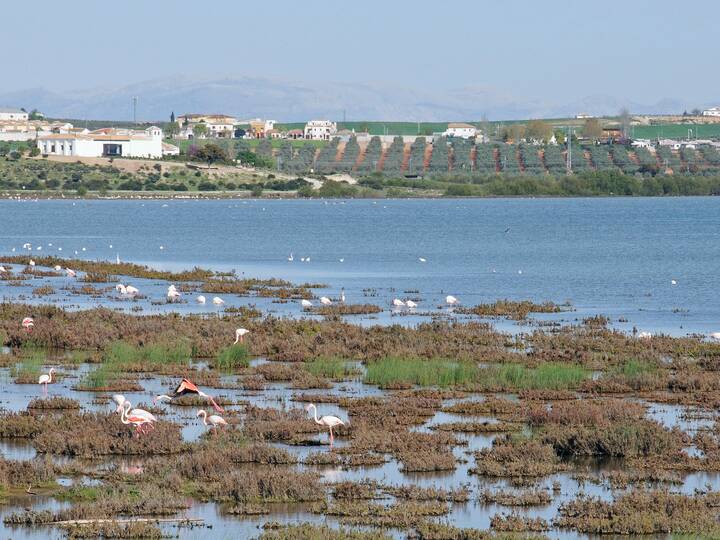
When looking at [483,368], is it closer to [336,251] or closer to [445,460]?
[445,460]

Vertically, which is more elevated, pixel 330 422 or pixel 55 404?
pixel 330 422

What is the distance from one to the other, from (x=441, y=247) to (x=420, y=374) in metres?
62.7

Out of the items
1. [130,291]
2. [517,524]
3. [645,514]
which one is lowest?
[130,291]

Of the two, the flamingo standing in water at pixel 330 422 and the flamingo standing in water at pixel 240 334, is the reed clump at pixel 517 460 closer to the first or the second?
the flamingo standing in water at pixel 330 422

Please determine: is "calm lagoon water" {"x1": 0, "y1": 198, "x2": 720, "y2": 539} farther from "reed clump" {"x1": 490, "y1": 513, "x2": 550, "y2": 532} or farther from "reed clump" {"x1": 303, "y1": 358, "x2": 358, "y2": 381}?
"reed clump" {"x1": 303, "y1": 358, "x2": 358, "y2": 381}

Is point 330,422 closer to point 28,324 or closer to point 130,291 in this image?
point 28,324

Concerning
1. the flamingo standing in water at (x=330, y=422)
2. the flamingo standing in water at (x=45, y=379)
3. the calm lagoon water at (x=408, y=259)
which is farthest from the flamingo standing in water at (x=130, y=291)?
the flamingo standing in water at (x=330, y=422)

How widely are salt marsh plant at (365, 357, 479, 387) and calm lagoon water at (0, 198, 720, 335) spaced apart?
12305 millimetres

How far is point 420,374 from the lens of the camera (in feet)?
91.9

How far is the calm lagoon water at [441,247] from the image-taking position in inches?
2077

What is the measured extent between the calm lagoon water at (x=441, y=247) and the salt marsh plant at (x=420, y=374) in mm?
12305

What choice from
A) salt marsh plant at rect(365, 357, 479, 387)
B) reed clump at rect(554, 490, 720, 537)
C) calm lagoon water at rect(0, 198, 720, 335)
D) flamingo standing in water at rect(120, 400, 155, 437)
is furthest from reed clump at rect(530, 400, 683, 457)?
calm lagoon water at rect(0, 198, 720, 335)

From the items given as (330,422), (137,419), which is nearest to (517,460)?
(330,422)

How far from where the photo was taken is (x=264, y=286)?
5325cm
